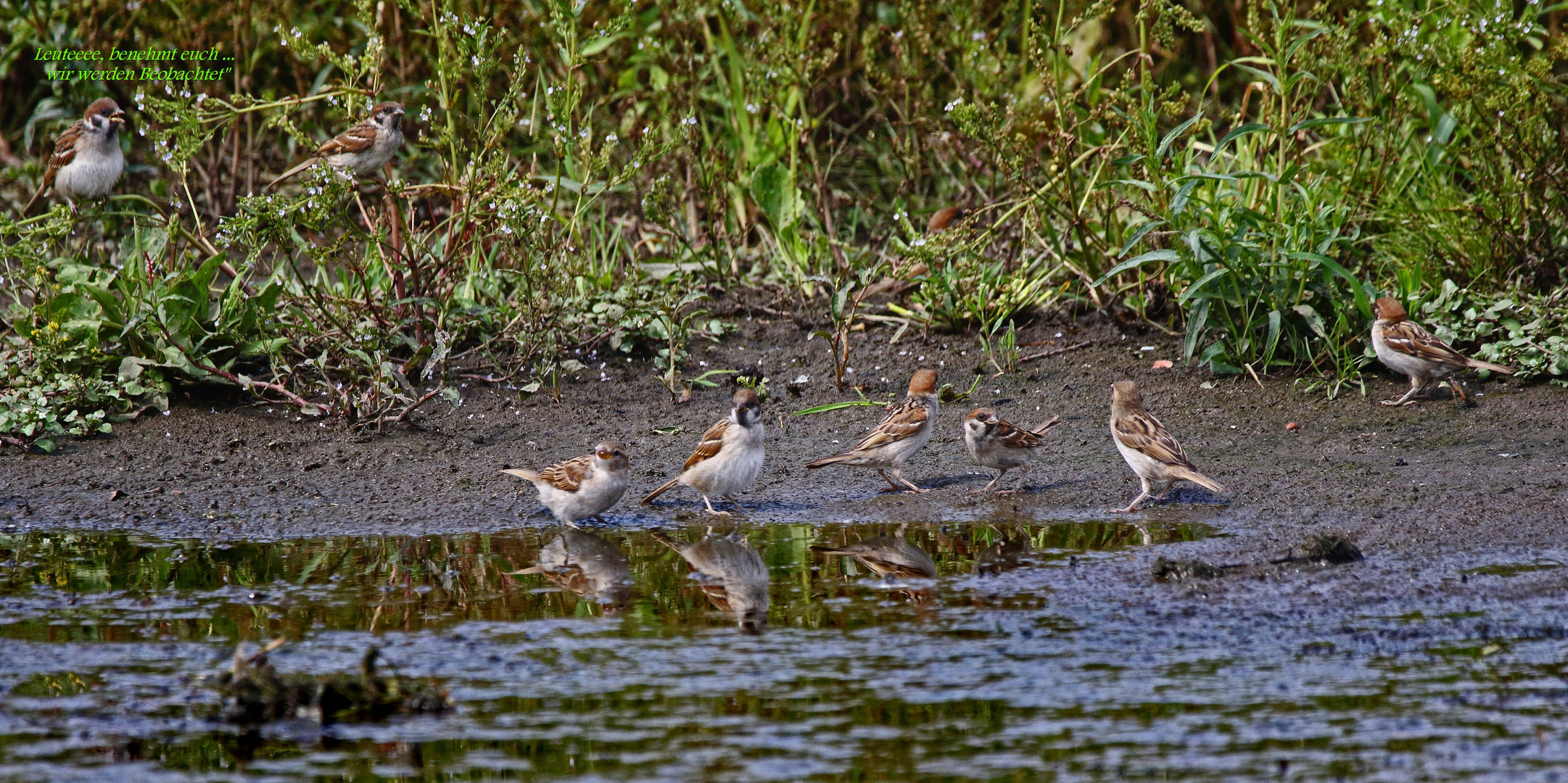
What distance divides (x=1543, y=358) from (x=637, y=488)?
4.76 metres

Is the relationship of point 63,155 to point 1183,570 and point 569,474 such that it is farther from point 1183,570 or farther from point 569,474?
point 1183,570

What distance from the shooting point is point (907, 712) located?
12.7 ft

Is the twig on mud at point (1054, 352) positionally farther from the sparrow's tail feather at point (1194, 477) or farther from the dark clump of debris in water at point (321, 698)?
the dark clump of debris in water at point (321, 698)

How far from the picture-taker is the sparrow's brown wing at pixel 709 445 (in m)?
6.58

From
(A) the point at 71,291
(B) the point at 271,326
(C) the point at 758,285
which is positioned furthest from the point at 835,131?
(A) the point at 71,291

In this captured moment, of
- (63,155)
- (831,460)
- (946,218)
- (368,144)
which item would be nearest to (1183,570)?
(831,460)

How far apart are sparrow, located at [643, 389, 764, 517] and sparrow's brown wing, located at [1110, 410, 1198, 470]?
5.53ft

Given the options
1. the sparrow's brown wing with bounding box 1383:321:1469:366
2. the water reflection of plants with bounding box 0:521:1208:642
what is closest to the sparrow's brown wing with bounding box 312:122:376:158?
the water reflection of plants with bounding box 0:521:1208:642

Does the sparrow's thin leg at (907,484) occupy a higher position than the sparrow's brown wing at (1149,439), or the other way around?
the sparrow's brown wing at (1149,439)

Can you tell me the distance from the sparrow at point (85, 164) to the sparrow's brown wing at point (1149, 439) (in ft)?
20.2

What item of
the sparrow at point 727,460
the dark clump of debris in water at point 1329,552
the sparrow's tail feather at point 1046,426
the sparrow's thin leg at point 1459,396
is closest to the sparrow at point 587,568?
the sparrow at point 727,460

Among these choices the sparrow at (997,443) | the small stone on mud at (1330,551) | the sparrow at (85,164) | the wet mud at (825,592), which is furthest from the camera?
the sparrow at (85,164)

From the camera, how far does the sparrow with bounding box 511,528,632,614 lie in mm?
5133

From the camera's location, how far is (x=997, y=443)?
684 centimetres
